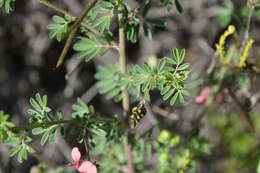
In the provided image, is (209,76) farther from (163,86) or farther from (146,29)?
(163,86)

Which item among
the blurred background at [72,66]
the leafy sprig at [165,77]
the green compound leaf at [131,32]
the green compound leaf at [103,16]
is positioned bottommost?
the blurred background at [72,66]

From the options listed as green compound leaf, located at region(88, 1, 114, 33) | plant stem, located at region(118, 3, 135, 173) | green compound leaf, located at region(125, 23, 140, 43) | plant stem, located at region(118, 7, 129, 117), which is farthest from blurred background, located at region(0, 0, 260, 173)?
green compound leaf, located at region(88, 1, 114, 33)

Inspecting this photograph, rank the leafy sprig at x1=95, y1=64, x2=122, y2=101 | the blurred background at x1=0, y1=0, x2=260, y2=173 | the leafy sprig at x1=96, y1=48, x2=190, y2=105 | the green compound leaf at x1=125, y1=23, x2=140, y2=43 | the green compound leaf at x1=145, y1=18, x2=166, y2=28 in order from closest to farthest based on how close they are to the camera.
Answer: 1. the leafy sprig at x1=96, y1=48, x2=190, y2=105
2. the green compound leaf at x1=125, y1=23, x2=140, y2=43
3. the green compound leaf at x1=145, y1=18, x2=166, y2=28
4. the leafy sprig at x1=95, y1=64, x2=122, y2=101
5. the blurred background at x1=0, y1=0, x2=260, y2=173

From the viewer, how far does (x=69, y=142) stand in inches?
131

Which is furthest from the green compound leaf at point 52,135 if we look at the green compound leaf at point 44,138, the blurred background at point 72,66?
the blurred background at point 72,66

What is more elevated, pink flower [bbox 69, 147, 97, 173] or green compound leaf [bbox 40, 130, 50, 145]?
green compound leaf [bbox 40, 130, 50, 145]

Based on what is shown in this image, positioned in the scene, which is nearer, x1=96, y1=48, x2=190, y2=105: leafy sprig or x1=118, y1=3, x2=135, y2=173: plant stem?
x1=96, y1=48, x2=190, y2=105: leafy sprig

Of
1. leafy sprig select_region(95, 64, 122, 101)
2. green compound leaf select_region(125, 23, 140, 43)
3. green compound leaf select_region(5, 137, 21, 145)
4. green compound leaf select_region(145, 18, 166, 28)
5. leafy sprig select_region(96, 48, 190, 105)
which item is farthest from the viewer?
leafy sprig select_region(95, 64, 122, 101)

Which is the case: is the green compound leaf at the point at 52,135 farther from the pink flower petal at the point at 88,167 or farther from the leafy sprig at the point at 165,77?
the leafy sprig at the point at 165,77

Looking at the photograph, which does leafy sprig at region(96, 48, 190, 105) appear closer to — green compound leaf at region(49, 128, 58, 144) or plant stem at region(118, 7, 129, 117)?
plant stem at region(118, 7, 129, 117)

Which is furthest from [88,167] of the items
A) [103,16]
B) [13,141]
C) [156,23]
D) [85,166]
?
[156,23]

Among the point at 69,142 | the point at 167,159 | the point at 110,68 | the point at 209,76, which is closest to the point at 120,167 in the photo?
the point at 167,159

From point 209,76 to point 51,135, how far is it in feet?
3.91

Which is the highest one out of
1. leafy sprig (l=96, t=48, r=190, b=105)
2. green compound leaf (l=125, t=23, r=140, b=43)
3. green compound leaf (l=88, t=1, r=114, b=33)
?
green compound leaf (l=88, t=1, r=114, b=33)
